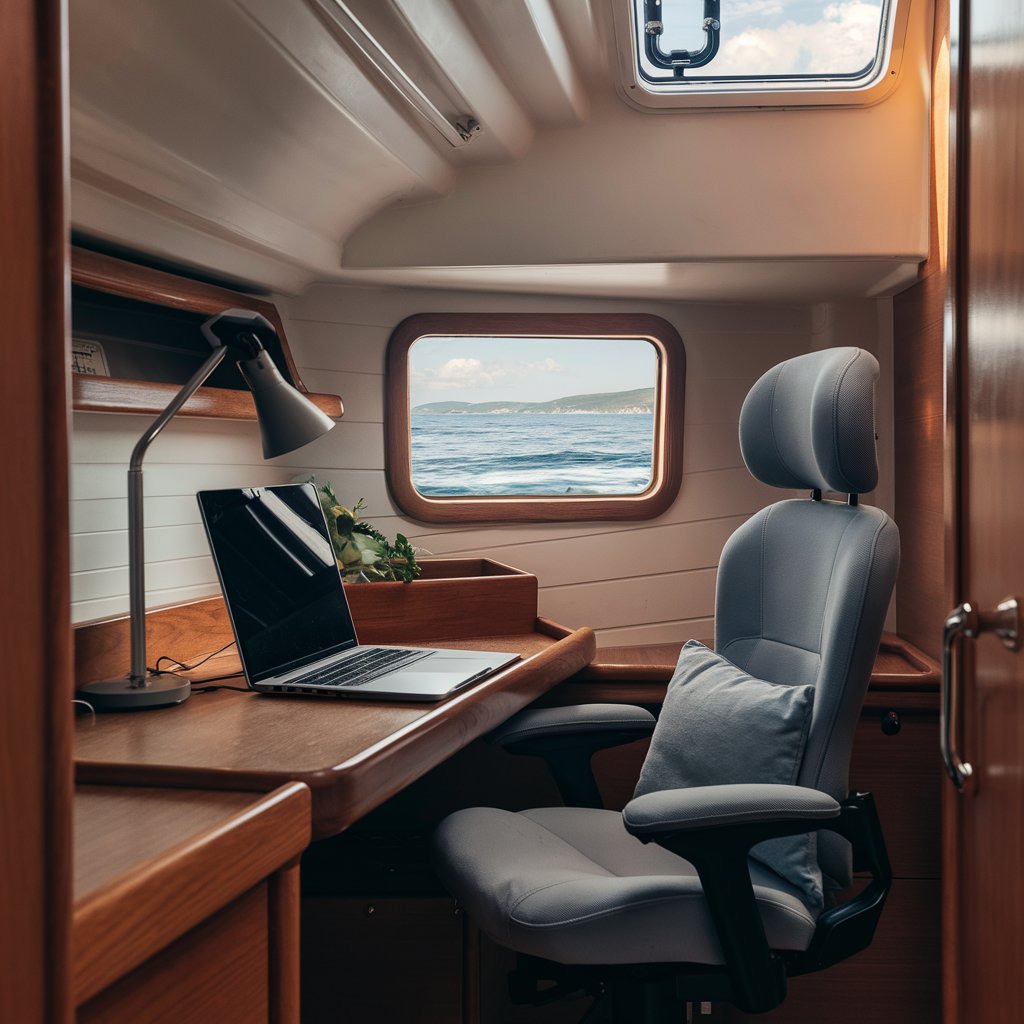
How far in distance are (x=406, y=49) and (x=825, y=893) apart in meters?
1.57

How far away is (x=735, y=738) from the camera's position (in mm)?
1633

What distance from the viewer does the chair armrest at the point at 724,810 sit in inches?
50.6

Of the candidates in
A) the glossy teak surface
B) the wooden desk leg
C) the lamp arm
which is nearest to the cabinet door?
the wooden desk leg

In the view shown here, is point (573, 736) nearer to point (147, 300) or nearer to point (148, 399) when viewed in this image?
point (148, 399)

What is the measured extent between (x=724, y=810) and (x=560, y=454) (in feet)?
5.94

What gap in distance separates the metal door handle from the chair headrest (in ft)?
1.27

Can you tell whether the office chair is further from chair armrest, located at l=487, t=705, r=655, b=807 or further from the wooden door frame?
the wooden door frame

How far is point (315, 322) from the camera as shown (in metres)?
2.75

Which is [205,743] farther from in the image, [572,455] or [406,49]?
[572,455]

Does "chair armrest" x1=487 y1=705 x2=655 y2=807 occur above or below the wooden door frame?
below

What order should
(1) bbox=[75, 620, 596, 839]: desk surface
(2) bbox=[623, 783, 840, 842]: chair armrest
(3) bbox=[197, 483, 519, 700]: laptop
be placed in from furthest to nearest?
(3) bbox=[197, 483, 519, 700]: laptop → (2) bbox=[623, 783, 840, 842]: chair armrest → (1) bbox=[75, 620, 596, 839]: desk surface

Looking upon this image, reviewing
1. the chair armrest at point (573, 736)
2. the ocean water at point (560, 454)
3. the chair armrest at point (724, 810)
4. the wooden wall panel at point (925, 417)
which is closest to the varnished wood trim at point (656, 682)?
the wooden wall panel at point (925, 417)

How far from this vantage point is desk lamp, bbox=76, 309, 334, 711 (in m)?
1.56

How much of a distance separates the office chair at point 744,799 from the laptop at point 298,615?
24 cm
